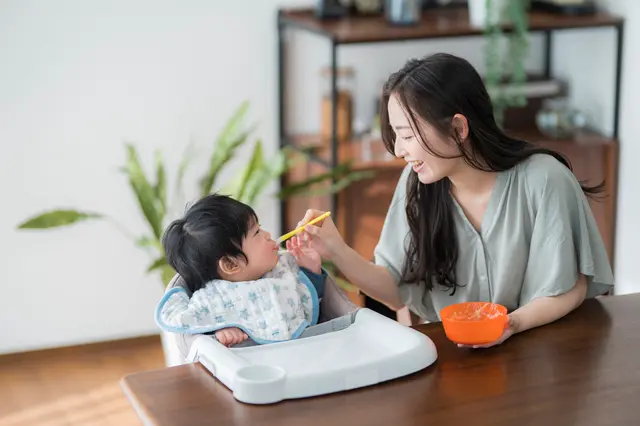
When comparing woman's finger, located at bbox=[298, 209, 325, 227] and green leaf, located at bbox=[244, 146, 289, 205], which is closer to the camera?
woman's finger, located at bbox=[298, 209, 325, 227]

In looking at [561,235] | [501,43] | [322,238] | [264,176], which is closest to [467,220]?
[561,235]

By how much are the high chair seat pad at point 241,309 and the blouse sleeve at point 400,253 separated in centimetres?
36

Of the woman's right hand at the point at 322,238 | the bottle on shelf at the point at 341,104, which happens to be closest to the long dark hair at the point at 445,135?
the woman's right hand at the point at 322,238

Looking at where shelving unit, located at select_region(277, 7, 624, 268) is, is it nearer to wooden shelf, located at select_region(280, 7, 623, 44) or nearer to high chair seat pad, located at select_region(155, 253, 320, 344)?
wooden shelf, located at select_region(280, 7, 623, 44)

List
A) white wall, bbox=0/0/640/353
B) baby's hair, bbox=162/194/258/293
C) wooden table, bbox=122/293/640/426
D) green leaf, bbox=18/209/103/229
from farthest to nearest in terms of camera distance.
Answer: white wall, bbox=0/0/640/353 < green leaf, bbox=18/209/103/229 < baby's hair, bbox=162/194/258/293 < wooden table, bbox=122/293/640/426

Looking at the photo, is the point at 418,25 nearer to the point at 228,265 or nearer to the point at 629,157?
the point at 629,157

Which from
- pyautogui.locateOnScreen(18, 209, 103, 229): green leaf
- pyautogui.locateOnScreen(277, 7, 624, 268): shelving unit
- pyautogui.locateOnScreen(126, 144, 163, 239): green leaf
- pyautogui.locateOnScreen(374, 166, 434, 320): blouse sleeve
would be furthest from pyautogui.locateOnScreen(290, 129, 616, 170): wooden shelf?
pyautogui.locateOnScreen(374, 166, 434, 320): blouse sleeve

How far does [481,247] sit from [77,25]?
1.89 m

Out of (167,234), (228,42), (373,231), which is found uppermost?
(228,42)

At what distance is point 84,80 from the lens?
3.56 m

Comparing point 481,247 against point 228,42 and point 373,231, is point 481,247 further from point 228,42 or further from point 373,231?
point 228,42

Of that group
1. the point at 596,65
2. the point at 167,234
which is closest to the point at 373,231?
the point at 596,65

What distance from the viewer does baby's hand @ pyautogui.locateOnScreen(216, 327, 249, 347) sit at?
1.82m

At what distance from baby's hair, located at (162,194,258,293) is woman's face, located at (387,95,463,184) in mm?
359
